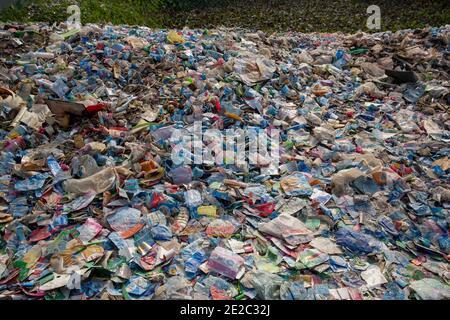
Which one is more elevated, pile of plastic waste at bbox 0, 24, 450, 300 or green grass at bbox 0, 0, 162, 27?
green grass at bbox 0, 0, 162, 27

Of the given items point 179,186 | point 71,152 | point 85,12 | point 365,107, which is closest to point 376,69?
point 365,107

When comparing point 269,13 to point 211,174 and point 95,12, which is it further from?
point 211,174

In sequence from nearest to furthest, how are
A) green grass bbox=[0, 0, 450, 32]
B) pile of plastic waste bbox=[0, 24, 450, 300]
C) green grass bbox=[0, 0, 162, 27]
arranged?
pile of plastic waste bbox=[0, 24, 450, 300] < green grass bbox=[0, 0, 162, 27] < green grass bbox=[0, 0, 450, 32]

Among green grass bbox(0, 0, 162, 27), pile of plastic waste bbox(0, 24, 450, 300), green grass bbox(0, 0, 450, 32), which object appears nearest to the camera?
pile of plastic waste bbox(0, 24, 450, 300)

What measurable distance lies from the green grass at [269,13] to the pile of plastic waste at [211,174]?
3.72 metres

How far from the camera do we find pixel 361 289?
2738mm

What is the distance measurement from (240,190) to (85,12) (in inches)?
257

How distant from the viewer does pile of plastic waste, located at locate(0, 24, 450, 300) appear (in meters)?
2.78

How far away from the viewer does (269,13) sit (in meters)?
10.9

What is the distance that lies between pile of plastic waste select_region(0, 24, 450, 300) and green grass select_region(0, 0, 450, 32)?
12.2ft

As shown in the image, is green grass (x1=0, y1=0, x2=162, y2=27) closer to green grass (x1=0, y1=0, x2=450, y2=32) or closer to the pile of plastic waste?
green grass (x1=0, y1=0, x2=450, y2=32)

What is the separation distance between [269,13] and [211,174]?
8620 mm

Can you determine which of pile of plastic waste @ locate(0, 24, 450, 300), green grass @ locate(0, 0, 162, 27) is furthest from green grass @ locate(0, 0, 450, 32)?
pile of plastic waste @ locate(0, 24, 450, 300)

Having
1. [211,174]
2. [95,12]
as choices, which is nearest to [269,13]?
[95,12]
